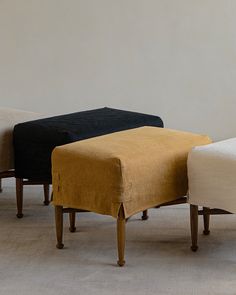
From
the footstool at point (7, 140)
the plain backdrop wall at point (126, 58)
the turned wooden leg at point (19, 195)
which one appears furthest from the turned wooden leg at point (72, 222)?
the plain backdrop wall at point (126, 58)

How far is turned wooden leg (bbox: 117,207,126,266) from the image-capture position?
9.29ft

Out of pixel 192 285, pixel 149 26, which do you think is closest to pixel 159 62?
pixel 149 26

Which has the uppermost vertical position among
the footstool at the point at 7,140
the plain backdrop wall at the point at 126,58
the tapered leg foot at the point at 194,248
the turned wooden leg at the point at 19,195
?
the plain backdrop wall at the point at 126,58

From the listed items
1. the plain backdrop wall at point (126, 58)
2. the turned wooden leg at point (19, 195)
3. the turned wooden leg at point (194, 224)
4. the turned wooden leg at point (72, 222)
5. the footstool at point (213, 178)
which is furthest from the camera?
the plain backdrop wall at point (126, 58)

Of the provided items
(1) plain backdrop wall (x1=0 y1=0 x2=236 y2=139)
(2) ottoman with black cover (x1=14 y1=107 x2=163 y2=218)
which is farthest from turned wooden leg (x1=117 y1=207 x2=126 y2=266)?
(1) plain backdrop wall (x1=0 y1=0 x2=236 y2=139)

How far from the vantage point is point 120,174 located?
279 centimetres

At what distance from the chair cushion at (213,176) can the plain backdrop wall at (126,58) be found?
156 centimetres

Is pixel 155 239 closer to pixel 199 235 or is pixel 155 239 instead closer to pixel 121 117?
pixel 199 235

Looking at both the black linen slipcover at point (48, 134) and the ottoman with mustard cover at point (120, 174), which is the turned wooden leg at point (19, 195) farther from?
the ottoman with mustard cover at point (120, 174)

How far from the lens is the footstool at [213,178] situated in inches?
111

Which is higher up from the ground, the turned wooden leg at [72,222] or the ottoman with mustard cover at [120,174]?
the ottoman with mustard cover at [120,174]

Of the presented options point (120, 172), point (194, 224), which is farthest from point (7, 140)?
point (194, 224)

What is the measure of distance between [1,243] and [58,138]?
0.55 metres

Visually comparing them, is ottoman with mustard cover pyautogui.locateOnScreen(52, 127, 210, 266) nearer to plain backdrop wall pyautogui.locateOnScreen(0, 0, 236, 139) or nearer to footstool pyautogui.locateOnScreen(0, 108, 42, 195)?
footstool pyautogui.locateOnScreen(0, 108, 42, 195)
